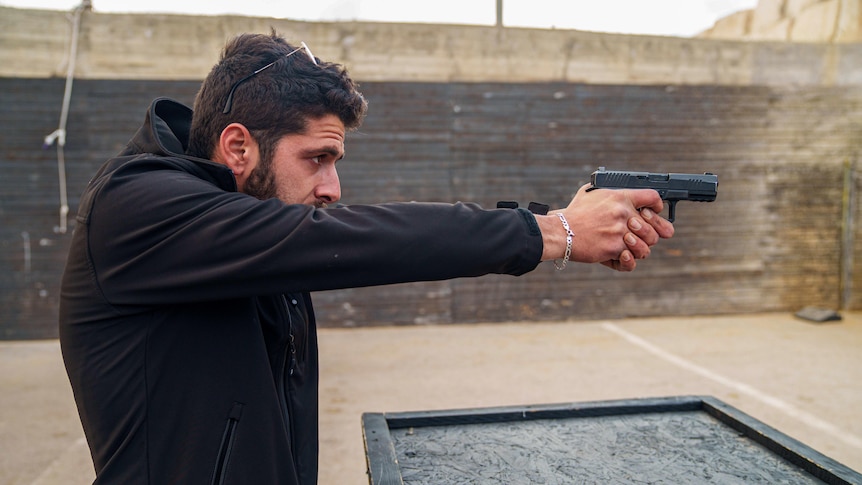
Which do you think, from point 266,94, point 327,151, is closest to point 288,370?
point 327,151

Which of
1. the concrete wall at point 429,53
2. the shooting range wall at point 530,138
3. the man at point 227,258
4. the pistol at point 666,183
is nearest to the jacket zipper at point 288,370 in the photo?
the man at point 227,258

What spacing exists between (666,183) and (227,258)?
4.35ft

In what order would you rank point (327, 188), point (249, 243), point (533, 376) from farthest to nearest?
1. point (533, 376)
2. point (327, 188)
3. point (249, 243)

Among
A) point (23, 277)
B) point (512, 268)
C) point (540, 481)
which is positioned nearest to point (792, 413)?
point (540, 481)

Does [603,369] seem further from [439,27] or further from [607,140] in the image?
[439,27]

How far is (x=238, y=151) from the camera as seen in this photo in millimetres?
1421

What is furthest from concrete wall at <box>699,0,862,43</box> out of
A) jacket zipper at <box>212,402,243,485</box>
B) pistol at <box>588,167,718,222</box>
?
jacket zipper at <box>212,402,243,485</box>

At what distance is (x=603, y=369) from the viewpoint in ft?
17.5

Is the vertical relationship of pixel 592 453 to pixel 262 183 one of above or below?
below

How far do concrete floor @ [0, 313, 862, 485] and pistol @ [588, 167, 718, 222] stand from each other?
2.34 meters

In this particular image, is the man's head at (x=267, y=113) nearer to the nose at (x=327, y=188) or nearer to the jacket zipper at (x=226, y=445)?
the nose at (x=327, y=188)

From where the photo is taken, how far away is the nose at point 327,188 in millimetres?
1479

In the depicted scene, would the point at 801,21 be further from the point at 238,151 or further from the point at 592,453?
the point at 238,151

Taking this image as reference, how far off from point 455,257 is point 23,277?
6.91 m
